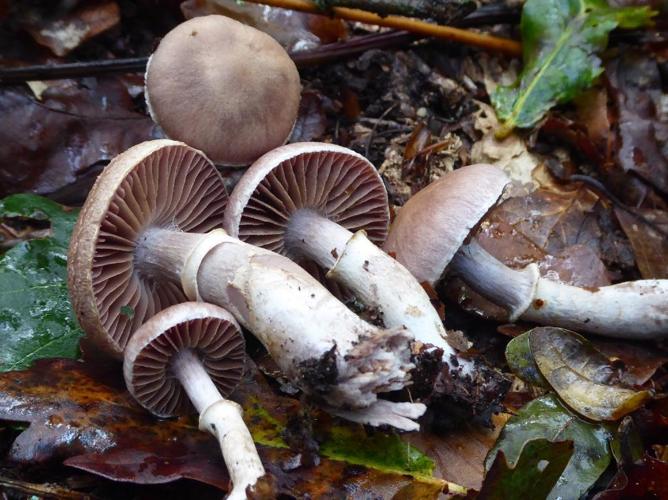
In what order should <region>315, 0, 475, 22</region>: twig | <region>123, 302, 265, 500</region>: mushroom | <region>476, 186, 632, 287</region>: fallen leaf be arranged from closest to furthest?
<region>123, 302, 265, 500</region>: mushroom → <region>476, 186, 632, 287</region>: fallen leaf → <region>315, 0, 475, 22</region>: twig

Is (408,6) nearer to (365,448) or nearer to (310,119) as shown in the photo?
(310,119)

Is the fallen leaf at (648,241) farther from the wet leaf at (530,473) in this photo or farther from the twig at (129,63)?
the twig at (129,63)

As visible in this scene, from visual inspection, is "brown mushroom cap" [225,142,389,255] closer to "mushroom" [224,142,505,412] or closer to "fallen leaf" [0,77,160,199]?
"mushroom" [224,142,505,412]

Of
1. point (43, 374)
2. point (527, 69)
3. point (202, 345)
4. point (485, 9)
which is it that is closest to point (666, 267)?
point (527, 69)

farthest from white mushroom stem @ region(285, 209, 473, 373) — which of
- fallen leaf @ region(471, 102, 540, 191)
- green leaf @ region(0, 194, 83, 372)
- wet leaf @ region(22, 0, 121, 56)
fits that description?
wet leaf @ region(22, 0, 121, 56)

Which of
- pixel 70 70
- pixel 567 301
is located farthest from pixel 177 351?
pixel 70 70

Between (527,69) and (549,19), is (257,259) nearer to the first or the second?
(527,69)
